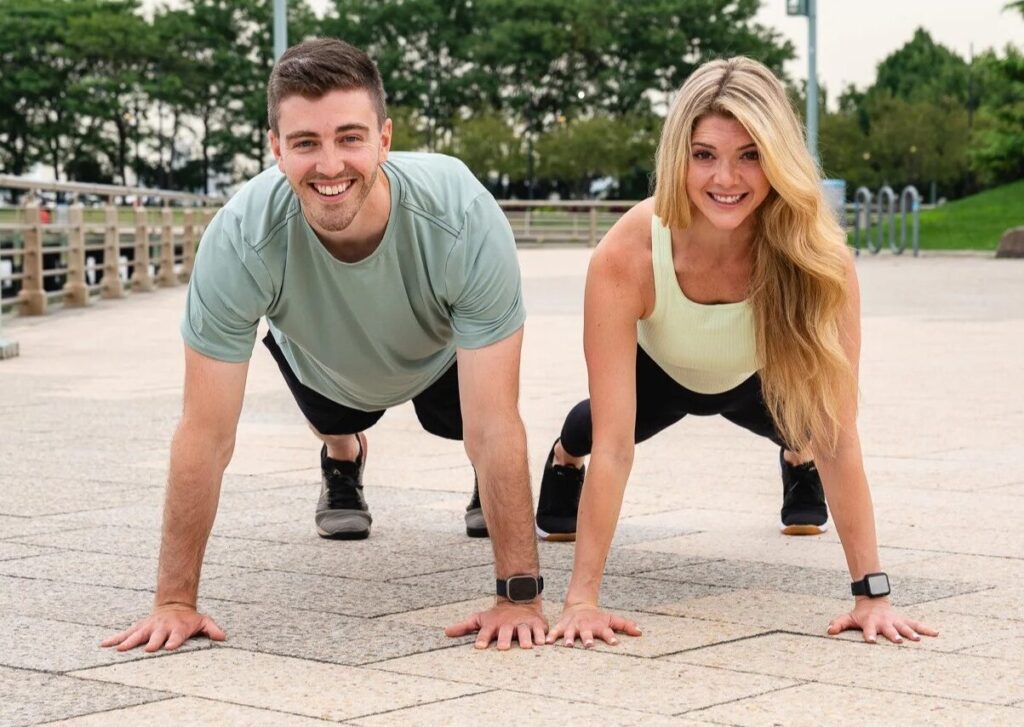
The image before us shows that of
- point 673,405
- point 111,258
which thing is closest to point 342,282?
point 673,405

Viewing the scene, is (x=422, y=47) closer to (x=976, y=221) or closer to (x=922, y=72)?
(x=976, y=221)

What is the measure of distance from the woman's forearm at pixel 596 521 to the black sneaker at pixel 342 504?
4.28 ft

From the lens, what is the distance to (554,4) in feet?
205

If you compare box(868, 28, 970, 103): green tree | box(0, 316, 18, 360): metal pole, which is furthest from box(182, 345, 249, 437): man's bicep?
box(868, 28, 970, 103): green tree

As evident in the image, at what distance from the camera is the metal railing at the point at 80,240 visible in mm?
15672

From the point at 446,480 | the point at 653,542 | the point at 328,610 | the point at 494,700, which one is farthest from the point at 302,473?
the point at 494,700

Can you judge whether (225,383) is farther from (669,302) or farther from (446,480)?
(446,480)

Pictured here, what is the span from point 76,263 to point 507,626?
14888 millimetres

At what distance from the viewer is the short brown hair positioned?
143 inches

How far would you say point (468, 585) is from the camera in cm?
437

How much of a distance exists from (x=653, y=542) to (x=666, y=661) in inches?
55.9

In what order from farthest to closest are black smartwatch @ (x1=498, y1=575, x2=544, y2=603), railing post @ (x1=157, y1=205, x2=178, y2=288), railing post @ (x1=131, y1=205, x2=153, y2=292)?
railing post @ (x1=157, y1=205, x2=178, y2=288) → railing post @ (x1=131, y1=205, x2=153, y2=292) → black smartwatch @ (x1=498, y1=575, x2=544, y2=603)

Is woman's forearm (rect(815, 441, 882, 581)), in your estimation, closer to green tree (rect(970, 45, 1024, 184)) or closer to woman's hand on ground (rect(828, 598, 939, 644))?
woman's hand on ground (rect(828, 598, 939, 644))

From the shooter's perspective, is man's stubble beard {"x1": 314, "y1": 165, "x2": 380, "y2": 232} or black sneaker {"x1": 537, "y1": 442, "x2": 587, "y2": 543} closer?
man's stubble beard {"x1": 314, "y1": 165, "x2": 380, "y2": 232}
